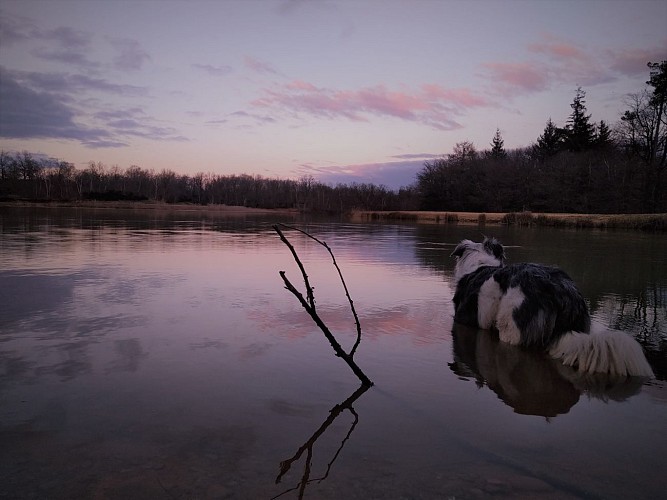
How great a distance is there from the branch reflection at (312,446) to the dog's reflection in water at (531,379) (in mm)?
1209

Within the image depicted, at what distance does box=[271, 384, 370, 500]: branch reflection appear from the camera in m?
2.28

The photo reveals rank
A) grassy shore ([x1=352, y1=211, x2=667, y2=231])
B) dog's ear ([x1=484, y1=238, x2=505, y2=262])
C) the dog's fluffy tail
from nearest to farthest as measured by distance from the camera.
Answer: the dog's fluffy tail
dog's ear ([x1=484, y1=238, x2=505, y2=262])
grassy shore ([x1=352, y1=211, x2=667, y2=231])

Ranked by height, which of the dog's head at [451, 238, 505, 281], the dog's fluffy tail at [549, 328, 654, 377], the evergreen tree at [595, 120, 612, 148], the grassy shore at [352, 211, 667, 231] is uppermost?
the evergreen tree at [595, 120, 612, 148]

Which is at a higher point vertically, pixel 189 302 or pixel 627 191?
pixel 627 191

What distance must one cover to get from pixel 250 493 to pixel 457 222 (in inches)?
1638

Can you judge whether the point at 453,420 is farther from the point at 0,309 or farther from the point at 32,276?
the point at 32,276

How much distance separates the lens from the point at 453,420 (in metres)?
3.06

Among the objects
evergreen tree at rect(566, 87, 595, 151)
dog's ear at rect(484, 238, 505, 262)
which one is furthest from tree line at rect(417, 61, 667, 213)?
dog's ear at rect(484, 238, 505, 262)

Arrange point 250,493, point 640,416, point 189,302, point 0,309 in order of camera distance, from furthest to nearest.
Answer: point 189,302 < point 0,309 < point 640,416 < point 250,493

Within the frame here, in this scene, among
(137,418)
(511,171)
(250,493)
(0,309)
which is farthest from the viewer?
(511,171)

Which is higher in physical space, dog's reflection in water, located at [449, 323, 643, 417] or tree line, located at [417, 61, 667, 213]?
tree line, located at [417, 61, 667, 213]

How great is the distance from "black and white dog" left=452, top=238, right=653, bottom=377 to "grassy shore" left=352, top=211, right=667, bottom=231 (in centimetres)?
2652

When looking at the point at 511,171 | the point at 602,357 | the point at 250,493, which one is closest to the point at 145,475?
the point at 250,493

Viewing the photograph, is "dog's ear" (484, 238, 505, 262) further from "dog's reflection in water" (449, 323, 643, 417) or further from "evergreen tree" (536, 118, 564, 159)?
"evergreen tree" (536, 118, 564, 159)
